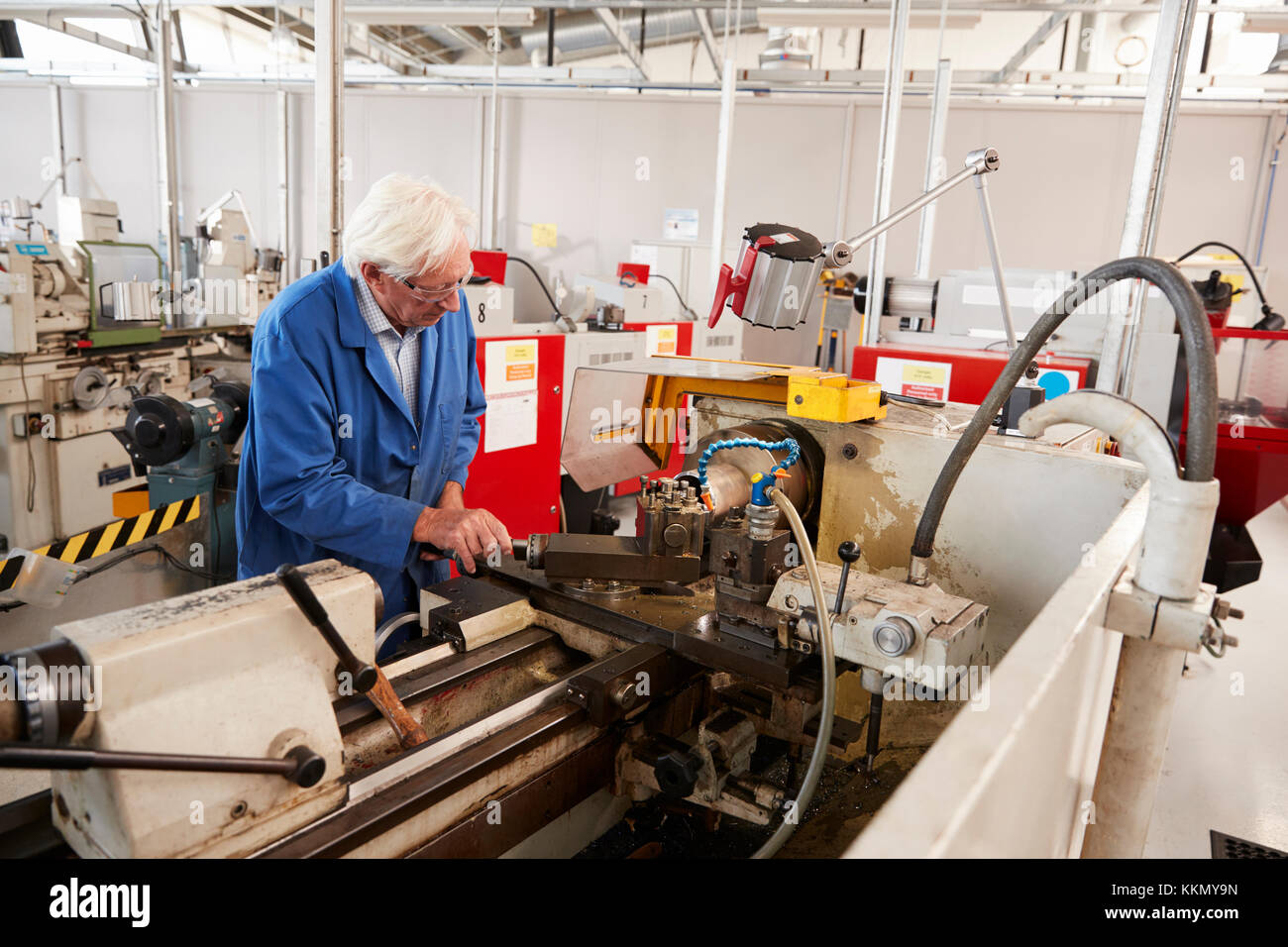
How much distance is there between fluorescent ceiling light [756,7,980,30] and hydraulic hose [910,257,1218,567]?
11.2 ft

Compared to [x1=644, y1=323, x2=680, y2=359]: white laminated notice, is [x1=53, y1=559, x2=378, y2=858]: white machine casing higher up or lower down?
lower down

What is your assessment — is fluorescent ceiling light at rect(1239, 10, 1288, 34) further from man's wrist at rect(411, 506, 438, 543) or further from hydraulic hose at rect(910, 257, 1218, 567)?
man's wrist at rect(411, 506, 438, 543)

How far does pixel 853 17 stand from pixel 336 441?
365 cm

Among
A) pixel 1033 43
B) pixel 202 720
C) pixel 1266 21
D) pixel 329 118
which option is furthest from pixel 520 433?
pixel 1033 43

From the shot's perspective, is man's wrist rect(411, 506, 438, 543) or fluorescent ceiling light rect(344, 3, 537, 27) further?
fluorescent ceiling light rect(344, 3, 537, 27)

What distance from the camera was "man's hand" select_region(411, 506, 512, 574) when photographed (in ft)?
4.21

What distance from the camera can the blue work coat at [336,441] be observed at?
1.31 m

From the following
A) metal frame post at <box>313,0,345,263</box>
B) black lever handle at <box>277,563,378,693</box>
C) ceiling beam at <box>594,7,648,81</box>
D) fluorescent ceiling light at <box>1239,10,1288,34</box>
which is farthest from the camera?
ceiling beam at <box>594,7,648,81</box>

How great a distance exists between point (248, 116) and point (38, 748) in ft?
24.1

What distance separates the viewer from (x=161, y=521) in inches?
95.1

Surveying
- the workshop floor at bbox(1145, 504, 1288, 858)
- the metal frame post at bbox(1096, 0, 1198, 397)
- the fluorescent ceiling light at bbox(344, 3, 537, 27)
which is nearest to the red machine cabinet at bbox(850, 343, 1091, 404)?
the metal frame post at bbox(1096, 0, 1198, 397)

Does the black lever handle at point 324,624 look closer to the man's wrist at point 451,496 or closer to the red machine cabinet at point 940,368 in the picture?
the man's wrist at point 451,496

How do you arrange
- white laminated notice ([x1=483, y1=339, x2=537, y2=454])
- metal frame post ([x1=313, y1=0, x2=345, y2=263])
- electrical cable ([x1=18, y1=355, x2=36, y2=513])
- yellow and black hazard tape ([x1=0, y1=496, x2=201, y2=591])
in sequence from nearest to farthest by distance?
metal frame post ([x1=313, y1=0, x2=345, y2=263]) → yellow and black hazard tape ([x1=0, y1=496, x2=201, y2=591]) → white laminated notice ([x1=483, y1=339, x2=537, y2=454]) → electrical cable ([x1=18, y1=355, x2=36, y2=513])

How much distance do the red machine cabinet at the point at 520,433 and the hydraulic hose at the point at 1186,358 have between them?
194cm
